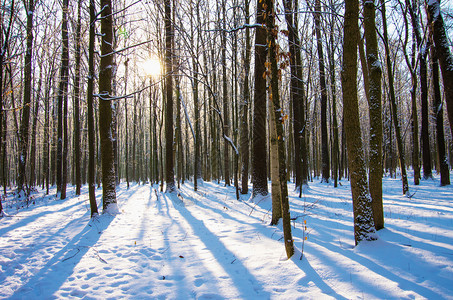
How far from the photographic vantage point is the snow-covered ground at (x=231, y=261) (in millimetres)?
2656


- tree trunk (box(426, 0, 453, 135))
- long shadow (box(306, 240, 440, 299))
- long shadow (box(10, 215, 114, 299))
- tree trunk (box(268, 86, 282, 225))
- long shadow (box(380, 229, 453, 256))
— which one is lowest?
long shadow (box(10, 215, 114, 299))

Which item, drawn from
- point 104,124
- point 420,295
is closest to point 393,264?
point 420,295

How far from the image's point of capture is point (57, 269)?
11.5 feet

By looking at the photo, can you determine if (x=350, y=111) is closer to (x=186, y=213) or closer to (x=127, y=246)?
(x=127, y=246)

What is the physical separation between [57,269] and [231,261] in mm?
2581

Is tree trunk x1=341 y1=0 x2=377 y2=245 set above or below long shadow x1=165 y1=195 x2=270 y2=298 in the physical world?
above

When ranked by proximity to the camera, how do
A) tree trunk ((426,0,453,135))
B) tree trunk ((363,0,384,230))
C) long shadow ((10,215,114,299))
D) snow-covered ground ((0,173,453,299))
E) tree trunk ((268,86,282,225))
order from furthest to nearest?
1. tree trunk ((426,0,453,135))
2. tree trunk ((363,0,384,230))
3. tree trunk ((268,86,282,225))
4. long shadow ((10,215,114,299))
5. snow-covered ground ((0,173,453,299))

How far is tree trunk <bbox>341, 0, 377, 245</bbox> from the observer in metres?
3.47

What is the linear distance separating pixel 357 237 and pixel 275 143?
1.85 metres

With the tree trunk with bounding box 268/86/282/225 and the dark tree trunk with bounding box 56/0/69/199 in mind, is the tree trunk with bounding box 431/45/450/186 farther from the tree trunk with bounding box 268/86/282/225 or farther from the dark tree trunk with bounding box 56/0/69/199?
the dark tree trunk with bounding box 56/0/69/199

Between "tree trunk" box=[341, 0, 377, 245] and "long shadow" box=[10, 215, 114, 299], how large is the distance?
12.6 ft

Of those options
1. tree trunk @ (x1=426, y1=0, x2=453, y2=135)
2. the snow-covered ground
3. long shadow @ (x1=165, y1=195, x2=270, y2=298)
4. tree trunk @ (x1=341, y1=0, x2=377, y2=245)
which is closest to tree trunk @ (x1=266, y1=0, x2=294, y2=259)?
the snow-covered ground

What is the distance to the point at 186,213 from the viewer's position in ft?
25.1

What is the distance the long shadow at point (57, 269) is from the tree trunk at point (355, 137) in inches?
151
